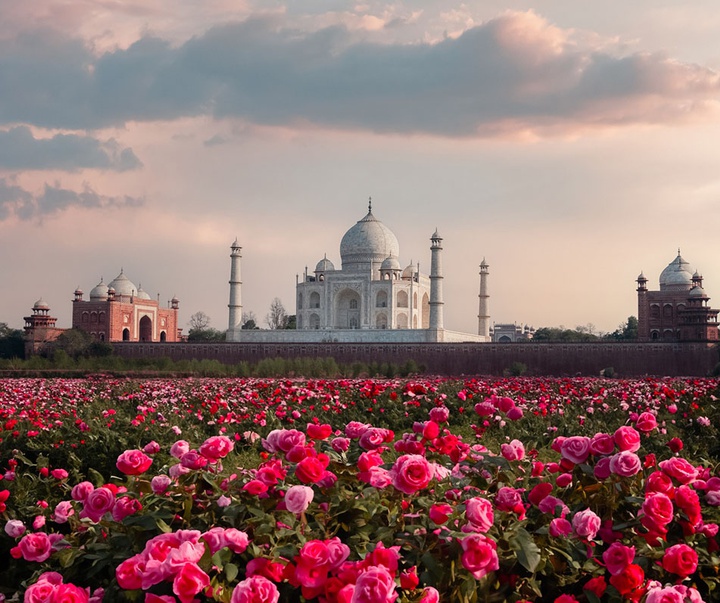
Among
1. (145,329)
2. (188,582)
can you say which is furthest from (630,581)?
(145,329)

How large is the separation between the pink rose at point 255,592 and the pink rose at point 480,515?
22.8 inches

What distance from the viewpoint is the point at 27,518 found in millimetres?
3936

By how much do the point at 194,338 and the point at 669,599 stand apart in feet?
147

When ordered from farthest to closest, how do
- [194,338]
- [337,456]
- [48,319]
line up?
[194,338] < [48,319] < [337,456]

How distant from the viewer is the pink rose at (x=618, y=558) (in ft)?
7.47

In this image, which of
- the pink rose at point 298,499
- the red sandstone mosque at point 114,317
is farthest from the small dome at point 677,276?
the pink rose at point 298,499

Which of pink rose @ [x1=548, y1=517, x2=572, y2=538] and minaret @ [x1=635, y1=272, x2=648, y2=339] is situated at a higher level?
minaret @ [x1=635, y1=272, x2=648, y2=339]

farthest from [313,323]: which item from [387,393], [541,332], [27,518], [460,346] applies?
[27,518]

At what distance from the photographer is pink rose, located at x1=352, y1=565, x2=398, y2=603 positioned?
190cm

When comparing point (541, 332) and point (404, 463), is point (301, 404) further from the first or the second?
point (541, 332)

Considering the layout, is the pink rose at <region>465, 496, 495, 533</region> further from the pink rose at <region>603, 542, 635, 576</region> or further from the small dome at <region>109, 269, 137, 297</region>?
the small dome at <region>109, 269, 137, 297</region>

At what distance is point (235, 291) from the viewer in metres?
34.7

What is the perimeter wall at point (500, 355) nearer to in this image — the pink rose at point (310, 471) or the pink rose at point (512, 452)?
the pink rose at point (512, 452)

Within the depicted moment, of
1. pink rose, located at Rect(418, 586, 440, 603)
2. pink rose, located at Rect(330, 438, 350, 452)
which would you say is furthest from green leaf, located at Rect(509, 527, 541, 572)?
pink rose, located at Rect(330, 438, 350, 452)
